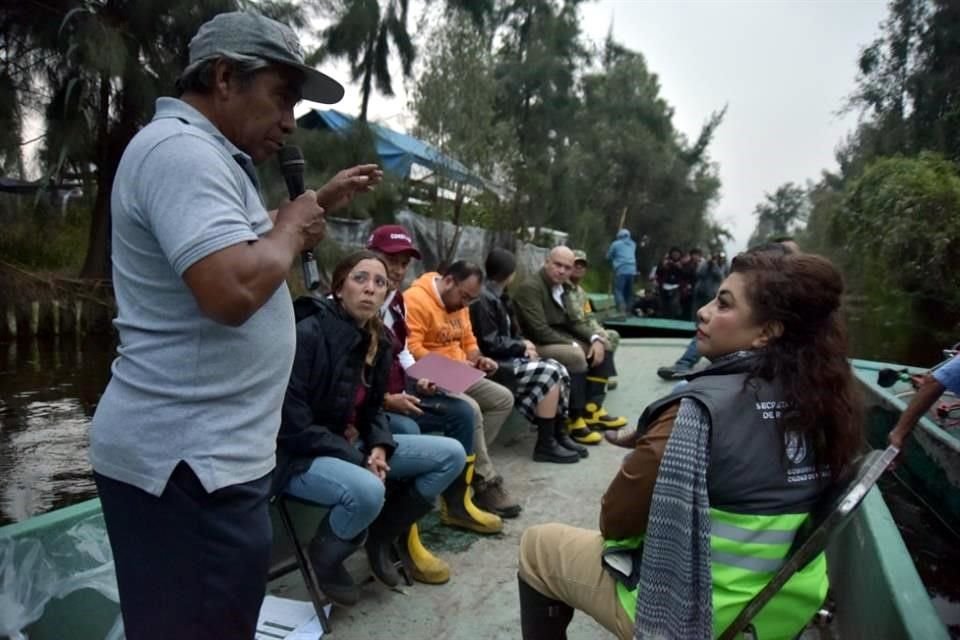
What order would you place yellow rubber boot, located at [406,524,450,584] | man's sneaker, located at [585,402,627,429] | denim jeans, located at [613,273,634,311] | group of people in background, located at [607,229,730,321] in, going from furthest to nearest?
denim jeans, located at [613,273,634,311]
group of people in background, located at [607,229,730,321]
man's sneaker, located at [585,402,627,429]
yellow rubber boot, located at [406,524,450,584]

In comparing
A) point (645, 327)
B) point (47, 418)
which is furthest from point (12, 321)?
point (645, 327)

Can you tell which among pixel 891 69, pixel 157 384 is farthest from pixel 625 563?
pixel 891 69

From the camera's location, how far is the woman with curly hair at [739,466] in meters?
1.33

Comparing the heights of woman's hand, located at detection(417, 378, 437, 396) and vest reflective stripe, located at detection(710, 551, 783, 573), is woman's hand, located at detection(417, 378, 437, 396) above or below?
below

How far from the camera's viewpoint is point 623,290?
42.9 feet

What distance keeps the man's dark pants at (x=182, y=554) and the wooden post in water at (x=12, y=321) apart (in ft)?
22.9

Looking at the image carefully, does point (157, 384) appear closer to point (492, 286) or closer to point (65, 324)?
point (492, 286)

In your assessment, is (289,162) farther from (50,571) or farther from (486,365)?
(486,365)

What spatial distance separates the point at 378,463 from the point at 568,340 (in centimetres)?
259

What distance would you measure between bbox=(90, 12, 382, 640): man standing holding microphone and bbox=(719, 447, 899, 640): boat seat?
889 mm

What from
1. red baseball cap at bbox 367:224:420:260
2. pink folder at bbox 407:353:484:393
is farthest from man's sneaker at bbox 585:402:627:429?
red baseball cap at bbox 367:224:420:260

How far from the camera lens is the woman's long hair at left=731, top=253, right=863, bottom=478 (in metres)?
1.41

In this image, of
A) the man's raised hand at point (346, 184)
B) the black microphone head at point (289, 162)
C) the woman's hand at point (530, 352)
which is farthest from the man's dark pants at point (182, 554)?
the woman's hand at point (530, 352)

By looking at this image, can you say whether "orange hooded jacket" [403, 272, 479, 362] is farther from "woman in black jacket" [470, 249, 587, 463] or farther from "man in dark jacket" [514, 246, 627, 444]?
"man in dark jacket" [514, 246, 627, 444]
